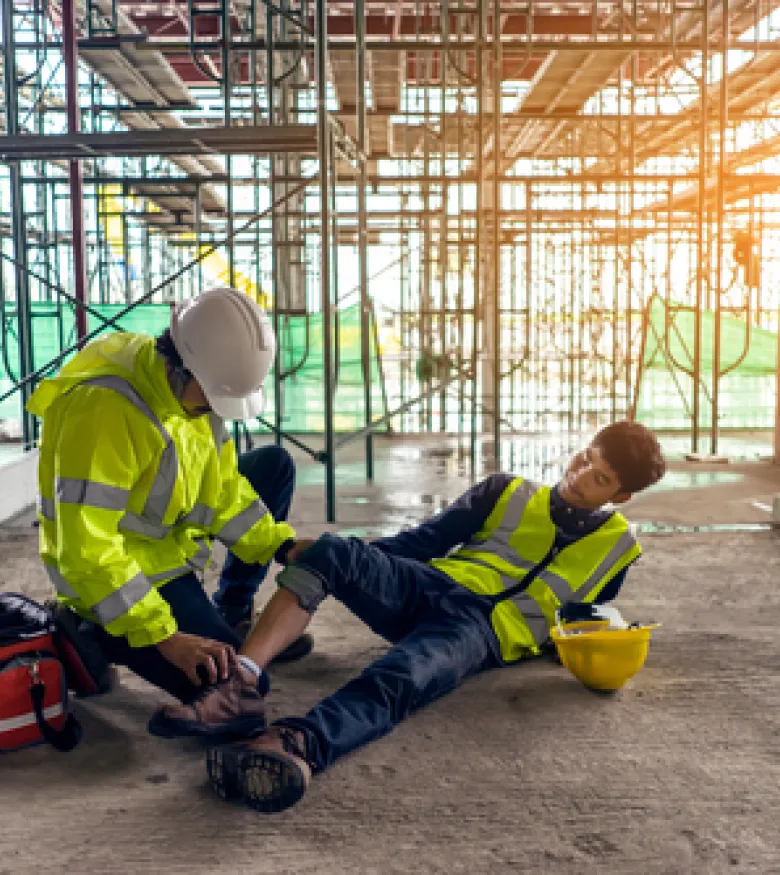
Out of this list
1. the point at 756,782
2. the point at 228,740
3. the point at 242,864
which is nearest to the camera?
the point at 242,864

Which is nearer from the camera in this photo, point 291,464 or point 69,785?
point 69,785

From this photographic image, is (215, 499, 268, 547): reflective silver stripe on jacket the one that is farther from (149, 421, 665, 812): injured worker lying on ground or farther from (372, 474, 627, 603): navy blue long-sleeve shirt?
(372, 474, 627, 603): navy blue long-sleeve shirt

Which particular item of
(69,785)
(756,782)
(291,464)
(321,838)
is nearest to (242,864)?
(321,838)

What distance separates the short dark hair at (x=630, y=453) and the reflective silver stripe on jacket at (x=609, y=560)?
25cm

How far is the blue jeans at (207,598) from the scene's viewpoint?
280 cm

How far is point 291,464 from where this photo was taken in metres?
3.76

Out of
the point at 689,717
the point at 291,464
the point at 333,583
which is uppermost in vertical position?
the point at 291,464

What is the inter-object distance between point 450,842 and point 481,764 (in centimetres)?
43

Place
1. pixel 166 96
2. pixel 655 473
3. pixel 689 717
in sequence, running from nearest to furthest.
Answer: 1. pixel 689 717
2. pixel 655 473
3. pixel 166 96

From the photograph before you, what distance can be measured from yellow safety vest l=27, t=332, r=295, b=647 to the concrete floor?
45 centimetres

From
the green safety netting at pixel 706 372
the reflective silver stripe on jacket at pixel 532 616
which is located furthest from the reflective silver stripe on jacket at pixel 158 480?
the green safety netting at pixel 706 372

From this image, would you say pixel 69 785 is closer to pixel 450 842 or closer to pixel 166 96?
pixel 450 842

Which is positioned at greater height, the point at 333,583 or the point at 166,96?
the point at 166,96

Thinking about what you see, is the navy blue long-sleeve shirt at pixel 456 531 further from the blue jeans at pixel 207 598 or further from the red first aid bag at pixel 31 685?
the red first aid bag at pixel 31 685
